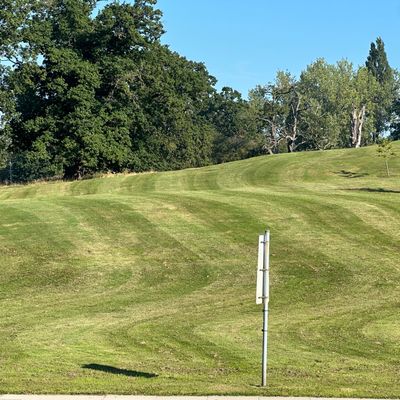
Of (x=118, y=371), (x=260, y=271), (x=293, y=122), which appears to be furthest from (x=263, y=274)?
(x=293, y=122)

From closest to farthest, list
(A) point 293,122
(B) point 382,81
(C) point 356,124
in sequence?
(C) point 356,124, (A) point 293,122, (B) point 382,81

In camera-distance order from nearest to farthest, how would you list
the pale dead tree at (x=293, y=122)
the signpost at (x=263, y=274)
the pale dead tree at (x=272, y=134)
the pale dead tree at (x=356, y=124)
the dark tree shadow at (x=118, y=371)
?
Result: the signpost at (x=263, y=274) → the dark tree shadow at (x=118, y=371) → the pale dead tree at (x=356, y=124) → the pale dead tree at (x=293, y=122) → the pale dead tree at (x=272, y=134)

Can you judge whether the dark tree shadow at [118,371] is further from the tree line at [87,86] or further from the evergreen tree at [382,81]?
the evergreen tree at [382,81]

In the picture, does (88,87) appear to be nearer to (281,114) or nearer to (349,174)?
(349,174)

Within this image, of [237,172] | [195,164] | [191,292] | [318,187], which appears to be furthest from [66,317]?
[195,164]

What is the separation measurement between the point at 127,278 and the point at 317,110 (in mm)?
96579

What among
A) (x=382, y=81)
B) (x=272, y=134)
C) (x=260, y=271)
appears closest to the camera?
(x=260, y=271)

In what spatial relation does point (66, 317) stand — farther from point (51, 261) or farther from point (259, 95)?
point (259, 95)

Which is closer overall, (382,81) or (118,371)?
(118,371)

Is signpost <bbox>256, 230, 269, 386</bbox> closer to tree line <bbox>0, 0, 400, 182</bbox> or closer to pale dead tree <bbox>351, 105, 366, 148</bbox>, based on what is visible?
tree line <bbox>0, 0, 400, 182</bbox>

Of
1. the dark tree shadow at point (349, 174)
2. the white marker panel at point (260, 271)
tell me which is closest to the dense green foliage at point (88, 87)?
the dark tree shadow at point (349, 174)

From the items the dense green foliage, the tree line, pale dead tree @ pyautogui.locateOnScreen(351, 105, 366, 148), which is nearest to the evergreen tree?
pale dead tree @ pyautogui.locateOnScreen(351, 105, 366, 148)

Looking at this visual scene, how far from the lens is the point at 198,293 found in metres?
18.2

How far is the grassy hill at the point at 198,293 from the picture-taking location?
35.5 ft
